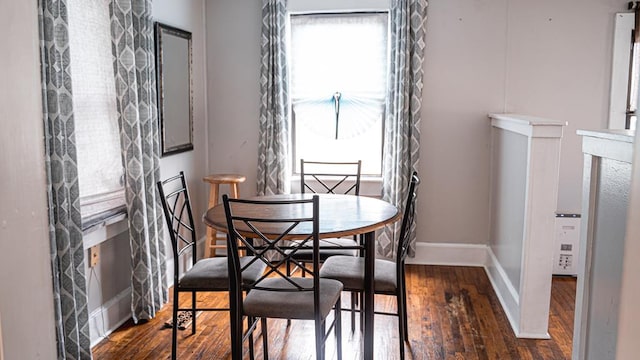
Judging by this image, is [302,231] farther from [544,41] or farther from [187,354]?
[544,41]

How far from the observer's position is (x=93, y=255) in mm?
3117

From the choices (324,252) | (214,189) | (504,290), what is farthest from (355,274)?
(214,189)

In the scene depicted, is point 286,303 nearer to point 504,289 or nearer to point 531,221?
point 531,221

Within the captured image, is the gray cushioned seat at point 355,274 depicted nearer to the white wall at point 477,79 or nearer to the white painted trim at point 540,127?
the white painted trim at point 540,127

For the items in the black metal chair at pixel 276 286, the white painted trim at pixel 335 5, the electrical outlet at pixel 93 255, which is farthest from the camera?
the white painted trim at pixel 335 5

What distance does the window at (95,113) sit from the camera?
2984mm

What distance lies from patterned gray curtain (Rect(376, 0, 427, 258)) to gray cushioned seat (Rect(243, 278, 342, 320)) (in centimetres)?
211

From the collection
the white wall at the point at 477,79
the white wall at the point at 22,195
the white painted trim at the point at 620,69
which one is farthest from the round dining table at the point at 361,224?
the white painted trim at the point at 620,69

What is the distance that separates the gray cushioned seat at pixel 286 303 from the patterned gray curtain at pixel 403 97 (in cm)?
211

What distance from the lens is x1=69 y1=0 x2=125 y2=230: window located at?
2.98m

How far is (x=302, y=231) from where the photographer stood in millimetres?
2525

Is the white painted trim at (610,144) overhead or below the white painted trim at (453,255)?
overhead

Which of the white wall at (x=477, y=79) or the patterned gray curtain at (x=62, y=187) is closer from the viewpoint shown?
the patterned gray curtain at (x=62, y=187)

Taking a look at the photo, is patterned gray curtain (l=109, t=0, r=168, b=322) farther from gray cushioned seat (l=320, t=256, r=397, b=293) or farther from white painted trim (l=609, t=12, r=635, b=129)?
white painted trim (l=609, t=12, r=635, b=129)
